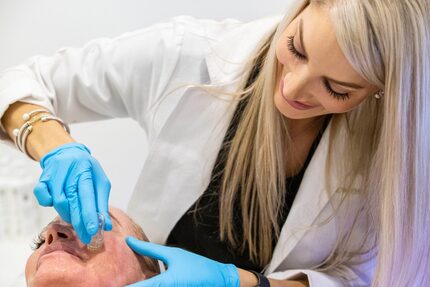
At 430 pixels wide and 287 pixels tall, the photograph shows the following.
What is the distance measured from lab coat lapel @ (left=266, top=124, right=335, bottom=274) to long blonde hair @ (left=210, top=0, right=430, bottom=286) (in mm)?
20

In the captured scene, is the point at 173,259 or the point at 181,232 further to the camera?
the point at 181,232

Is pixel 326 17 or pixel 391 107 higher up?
pixel 326 17

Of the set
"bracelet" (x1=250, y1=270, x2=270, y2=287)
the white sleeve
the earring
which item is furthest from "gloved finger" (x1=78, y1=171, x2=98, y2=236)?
the earring

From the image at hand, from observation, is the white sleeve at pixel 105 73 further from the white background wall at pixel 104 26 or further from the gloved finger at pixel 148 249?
the white background wall at pixel 104 26

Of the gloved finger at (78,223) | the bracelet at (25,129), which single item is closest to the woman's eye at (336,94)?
the gloved finger at (78,223)

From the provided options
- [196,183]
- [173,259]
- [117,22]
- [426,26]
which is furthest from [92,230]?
[117,22]

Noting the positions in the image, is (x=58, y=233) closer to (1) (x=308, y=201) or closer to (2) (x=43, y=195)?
(2) (x=43, y=195)

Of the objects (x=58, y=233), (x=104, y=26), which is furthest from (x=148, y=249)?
(x=104, y=26)

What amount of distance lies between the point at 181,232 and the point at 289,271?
28 cm

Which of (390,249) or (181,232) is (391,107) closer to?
(390,249)

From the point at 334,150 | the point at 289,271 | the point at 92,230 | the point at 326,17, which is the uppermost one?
the point at 326,17

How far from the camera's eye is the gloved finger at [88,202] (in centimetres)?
94

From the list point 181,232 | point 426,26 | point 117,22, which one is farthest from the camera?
point 117,22

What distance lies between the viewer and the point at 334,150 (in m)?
1.22
